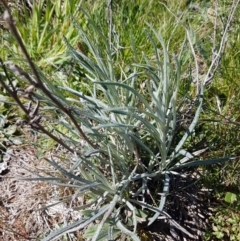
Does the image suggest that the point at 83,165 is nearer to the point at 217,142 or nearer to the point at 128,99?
the point at 128,99

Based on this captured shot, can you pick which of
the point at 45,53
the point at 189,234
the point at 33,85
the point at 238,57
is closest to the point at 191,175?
the point at 189,234

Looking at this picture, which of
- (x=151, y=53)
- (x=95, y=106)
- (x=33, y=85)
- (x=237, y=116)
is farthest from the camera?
(x=151, y=53)

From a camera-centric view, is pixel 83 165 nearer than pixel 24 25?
Yes

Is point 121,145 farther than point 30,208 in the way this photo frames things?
No

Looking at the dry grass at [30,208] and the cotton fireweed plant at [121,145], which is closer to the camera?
the cotton fireweed plant at [121,145]

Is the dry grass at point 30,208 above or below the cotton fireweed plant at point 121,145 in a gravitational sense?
below

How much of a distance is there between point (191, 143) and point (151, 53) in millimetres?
519

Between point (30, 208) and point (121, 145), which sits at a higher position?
point (121, 145)

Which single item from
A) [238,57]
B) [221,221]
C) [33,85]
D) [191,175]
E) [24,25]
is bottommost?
[221,221]

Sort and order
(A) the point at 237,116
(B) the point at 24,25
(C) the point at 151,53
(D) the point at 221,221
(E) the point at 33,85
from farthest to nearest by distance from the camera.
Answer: (B) the point at 24,25 < (C) the point at 151,53 < (A) the point at 237,116 < (D) the point at 221,221 < (E) the point at 33,85

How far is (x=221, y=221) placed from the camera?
180cm

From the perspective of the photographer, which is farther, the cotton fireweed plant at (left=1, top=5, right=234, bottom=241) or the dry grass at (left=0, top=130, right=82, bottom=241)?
the dry grass at (left=0, top=130, right=82, bottom=241)

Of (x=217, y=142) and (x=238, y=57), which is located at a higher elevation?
(x=238, y=57)

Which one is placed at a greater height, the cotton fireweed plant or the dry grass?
the cotton fireweed plant
